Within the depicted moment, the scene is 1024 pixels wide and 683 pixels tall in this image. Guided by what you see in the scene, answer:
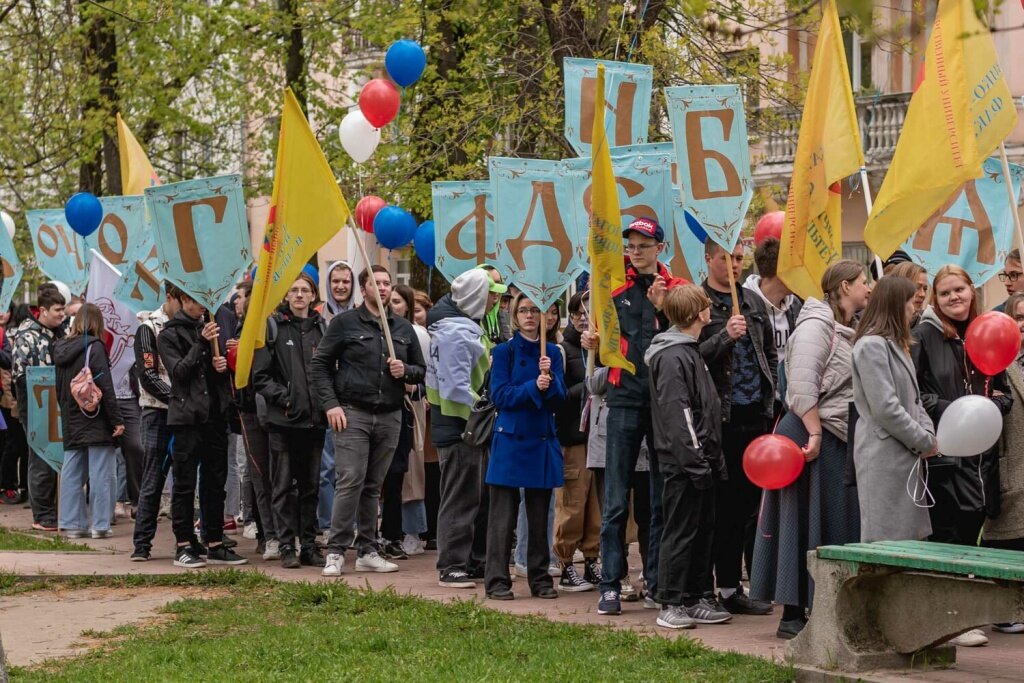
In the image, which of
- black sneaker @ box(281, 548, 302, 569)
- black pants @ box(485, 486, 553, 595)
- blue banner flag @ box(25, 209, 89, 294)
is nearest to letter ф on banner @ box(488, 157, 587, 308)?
black pants @ box(485, 486, 553, 595)

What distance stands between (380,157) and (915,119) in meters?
11.8

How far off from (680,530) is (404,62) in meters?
6.58

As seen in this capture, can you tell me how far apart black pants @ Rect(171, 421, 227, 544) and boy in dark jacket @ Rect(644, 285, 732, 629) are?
4.09m

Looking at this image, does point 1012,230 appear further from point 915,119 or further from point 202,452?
point 202,452

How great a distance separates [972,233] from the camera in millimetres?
11000

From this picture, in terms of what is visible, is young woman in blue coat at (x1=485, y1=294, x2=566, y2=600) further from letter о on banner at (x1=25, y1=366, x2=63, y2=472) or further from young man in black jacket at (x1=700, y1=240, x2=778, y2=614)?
letter о on banner at (x1=25, y1=366, x2=63, y2=472)

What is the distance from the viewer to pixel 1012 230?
36.0 ft

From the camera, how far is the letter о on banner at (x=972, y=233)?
1090 centimetres

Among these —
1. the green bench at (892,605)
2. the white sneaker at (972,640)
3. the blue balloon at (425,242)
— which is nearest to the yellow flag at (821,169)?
the white sneaker at (972,640)

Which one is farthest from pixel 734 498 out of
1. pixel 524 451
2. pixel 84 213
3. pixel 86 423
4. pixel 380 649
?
pixel 84 213

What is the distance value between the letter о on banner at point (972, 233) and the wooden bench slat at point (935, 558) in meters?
4.00

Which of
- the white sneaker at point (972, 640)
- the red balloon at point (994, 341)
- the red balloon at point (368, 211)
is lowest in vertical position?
the white sneaker at point (972, 640)

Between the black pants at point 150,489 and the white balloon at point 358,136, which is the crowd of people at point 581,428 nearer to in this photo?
the black pants at point 150,489

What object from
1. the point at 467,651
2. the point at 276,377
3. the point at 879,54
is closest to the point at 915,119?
the point at 467,651
